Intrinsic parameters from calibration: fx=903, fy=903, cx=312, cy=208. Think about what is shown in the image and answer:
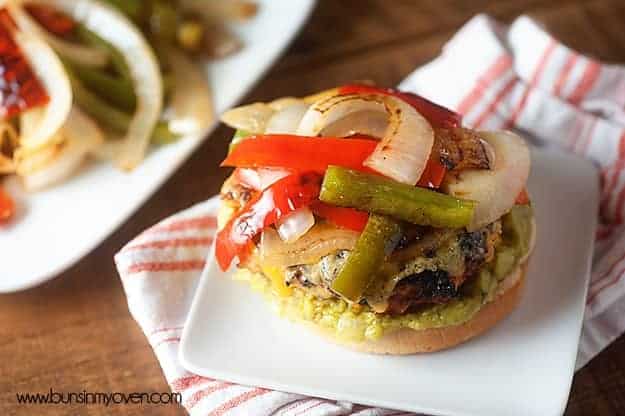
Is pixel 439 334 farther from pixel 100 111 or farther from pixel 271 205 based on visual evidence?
pixel 100 111

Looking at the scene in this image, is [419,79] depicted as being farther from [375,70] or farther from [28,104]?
[28,104]

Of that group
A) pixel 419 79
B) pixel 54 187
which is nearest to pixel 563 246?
pixel 419 79

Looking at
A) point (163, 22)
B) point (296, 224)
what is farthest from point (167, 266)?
point (163, 22)

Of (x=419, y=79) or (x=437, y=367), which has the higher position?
(x=419, y=79)

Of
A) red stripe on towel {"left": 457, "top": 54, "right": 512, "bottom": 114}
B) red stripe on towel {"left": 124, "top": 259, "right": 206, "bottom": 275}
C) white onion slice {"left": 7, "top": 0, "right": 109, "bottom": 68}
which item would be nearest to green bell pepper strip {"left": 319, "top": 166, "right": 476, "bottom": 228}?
red stripe on towel {"left": 124, "top": 259, "right": 206, "bottom": 275}

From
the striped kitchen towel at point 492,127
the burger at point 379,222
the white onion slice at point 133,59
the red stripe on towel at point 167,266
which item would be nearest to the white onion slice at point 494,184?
the burger at point 379,222

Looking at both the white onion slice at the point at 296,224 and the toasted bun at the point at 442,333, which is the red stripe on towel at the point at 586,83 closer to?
the toasted bun at the point at 442,333

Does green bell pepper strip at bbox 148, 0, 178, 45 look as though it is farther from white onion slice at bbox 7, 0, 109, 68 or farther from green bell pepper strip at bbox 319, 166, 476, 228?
green bell pepper strip at bbox 319, 166, 476, 228
